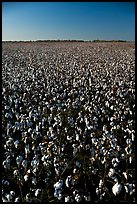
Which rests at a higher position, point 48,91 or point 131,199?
point 48,91

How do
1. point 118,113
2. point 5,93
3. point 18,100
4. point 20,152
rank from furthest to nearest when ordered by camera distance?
point 5,93, point 18,100, point 118,113, point 20,152

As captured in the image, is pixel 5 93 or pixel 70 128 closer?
pixel 70 128

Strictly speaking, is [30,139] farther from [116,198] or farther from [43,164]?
[116,198]

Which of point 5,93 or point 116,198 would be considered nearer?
point 116,198

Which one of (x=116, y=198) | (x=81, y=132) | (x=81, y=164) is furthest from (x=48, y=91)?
(x=116, y=198)

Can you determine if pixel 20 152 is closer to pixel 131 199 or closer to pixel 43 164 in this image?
pixel 43 164

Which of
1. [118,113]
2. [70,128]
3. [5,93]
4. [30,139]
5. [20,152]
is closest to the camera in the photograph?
[20,152]

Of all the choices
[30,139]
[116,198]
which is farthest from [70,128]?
[116,198]

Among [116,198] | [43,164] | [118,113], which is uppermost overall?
[118,113]

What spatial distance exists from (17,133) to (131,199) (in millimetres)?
4080

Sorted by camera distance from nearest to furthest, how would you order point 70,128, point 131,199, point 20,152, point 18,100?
point 131,199 → point 20,152 → point 70,128 → point 18,100

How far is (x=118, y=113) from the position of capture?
977 centimetres

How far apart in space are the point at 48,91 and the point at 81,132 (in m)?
5.09

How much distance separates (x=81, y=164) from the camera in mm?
6641
